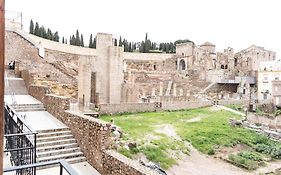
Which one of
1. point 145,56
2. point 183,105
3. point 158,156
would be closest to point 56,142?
point 158,156

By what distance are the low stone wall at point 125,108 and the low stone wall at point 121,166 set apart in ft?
35.0

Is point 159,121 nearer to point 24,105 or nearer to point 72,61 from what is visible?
point 24,105

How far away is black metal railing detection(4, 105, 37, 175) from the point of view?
5577 mm

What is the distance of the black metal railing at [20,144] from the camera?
18.3 ft

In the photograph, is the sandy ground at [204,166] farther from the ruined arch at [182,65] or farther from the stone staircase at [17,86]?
the ruined arch at [182,65]

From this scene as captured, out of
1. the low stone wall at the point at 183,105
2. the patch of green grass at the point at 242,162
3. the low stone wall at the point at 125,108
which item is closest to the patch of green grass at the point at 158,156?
the patch of green grass at the point at 242,162

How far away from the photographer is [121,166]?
759cm

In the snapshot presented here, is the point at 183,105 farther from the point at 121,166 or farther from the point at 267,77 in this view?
the point at 267,77

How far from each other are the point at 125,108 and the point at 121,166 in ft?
41.4

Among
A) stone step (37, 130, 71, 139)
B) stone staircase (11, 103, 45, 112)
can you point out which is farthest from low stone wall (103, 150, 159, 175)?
stone staircase (11, 103, 45, 112)

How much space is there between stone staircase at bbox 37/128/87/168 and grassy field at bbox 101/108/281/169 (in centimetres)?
308

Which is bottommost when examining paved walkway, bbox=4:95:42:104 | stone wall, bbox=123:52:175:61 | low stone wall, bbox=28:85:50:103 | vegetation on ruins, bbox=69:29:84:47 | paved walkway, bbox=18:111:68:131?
paved walkway, bbox=18:111:68:131

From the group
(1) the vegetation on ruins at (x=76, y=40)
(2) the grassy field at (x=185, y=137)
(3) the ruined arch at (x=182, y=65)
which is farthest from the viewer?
(3) the ruined arch at (x=182, y=65)

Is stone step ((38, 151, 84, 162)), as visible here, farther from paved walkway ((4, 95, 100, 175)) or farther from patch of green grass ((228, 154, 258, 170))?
patch of green grass ((228, 154, 258, 170))
